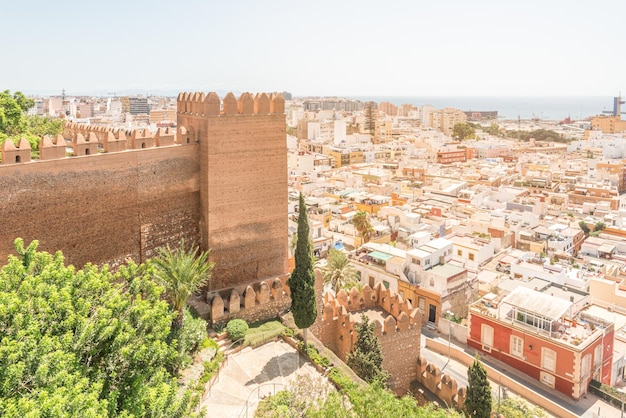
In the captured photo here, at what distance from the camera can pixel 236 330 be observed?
14.0 meters

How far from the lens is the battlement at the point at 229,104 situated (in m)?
14.7

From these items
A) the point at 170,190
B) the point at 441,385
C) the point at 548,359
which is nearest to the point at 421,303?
the point at 548,359

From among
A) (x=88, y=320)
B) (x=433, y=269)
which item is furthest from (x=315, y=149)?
(x=88, y=320)

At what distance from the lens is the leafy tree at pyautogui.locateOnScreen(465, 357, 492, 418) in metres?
16.1

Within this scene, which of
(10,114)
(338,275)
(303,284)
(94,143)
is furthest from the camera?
(338,275)

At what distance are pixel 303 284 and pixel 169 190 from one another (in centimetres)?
490

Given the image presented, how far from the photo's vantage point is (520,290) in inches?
918

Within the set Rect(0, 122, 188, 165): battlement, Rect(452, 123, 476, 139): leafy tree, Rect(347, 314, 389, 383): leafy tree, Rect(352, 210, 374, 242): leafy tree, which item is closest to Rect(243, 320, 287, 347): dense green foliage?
Rect(347, 314, 389, 383): leafy tree

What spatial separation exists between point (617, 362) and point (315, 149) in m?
69.3

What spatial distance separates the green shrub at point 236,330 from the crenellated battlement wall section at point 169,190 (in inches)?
63.2

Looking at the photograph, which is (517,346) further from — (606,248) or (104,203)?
(606,248)

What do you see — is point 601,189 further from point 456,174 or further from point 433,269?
point 433,269

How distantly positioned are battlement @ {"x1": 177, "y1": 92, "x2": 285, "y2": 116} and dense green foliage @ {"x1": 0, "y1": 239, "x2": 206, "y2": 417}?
23.7ft

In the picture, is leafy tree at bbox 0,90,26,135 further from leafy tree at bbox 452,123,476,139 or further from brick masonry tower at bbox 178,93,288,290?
leafy tree at bbox 452,123,476,139
